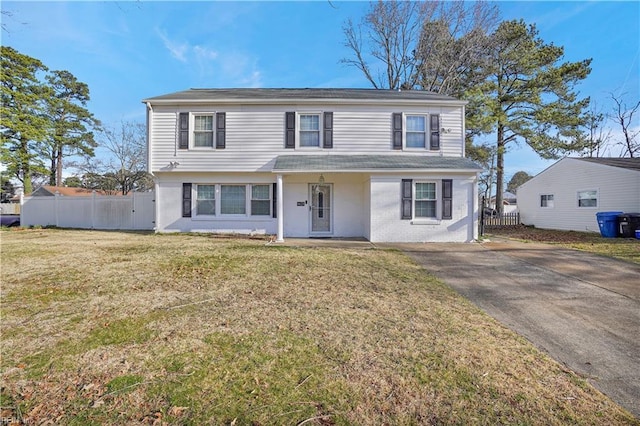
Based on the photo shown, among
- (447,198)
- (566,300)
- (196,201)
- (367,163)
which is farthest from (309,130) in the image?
(566,300)

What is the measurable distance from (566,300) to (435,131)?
8727mm

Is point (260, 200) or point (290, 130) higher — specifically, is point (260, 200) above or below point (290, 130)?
below

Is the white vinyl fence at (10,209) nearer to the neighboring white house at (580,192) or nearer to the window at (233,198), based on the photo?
the window at (233,198)

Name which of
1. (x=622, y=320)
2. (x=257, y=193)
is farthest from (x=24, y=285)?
(x=622, y=320)

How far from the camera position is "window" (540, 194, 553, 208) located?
1741cm

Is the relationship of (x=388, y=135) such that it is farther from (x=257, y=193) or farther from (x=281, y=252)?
(x=281, y=252)

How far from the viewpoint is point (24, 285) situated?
5113mm

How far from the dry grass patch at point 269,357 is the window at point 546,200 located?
Answer: 16.7 m

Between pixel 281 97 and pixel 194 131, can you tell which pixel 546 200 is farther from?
pixel 194 131

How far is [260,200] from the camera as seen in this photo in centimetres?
1229

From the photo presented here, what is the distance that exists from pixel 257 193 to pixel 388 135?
19.4ft

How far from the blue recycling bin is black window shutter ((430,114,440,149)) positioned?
8174mm

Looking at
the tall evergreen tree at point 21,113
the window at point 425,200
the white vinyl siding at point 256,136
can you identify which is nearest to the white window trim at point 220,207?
the white vinyl siding at point 256,136

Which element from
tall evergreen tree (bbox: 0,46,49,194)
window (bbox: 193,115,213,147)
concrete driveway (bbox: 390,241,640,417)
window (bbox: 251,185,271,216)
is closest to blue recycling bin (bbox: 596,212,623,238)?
concrete driveway (bbox: 390,241,640,417)
